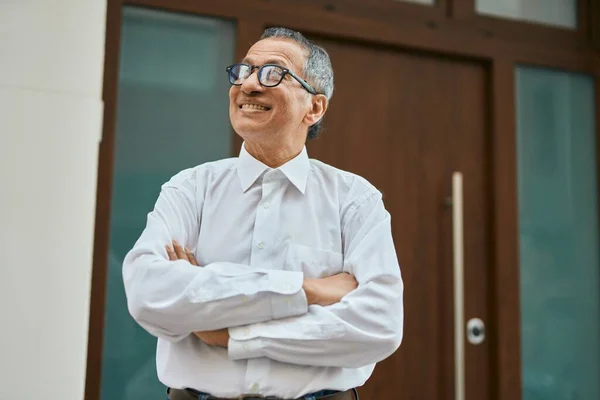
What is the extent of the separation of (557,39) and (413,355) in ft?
4.50

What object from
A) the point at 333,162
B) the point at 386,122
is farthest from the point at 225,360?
the point at 386,122

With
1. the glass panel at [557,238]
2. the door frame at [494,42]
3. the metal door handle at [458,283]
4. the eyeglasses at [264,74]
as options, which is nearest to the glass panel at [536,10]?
the door frame at [494,42]

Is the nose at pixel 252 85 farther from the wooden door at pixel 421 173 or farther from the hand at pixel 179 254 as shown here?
the wooden door at pixel 421 173

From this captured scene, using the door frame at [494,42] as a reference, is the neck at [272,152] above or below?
below

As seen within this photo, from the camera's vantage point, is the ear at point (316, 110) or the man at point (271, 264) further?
the ear at point (316, 110)

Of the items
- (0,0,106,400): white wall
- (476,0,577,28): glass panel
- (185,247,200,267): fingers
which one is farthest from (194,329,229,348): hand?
(476,0,577,28): glass panel

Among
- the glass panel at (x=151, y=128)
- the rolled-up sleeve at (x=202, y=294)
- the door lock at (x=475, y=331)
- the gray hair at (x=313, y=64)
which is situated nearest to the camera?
the rolled-up sleeve at (x=202, y=294)

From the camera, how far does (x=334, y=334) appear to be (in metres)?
1.05

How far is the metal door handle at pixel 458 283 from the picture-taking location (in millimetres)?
2512

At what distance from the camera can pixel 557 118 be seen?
287 centimetres

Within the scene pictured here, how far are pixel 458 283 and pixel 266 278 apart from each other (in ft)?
5.19

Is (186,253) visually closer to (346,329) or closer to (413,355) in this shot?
(346,329)

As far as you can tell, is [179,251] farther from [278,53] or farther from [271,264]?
[278,53]

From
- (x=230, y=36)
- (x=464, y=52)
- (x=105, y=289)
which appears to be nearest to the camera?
(x=105, y=289)
